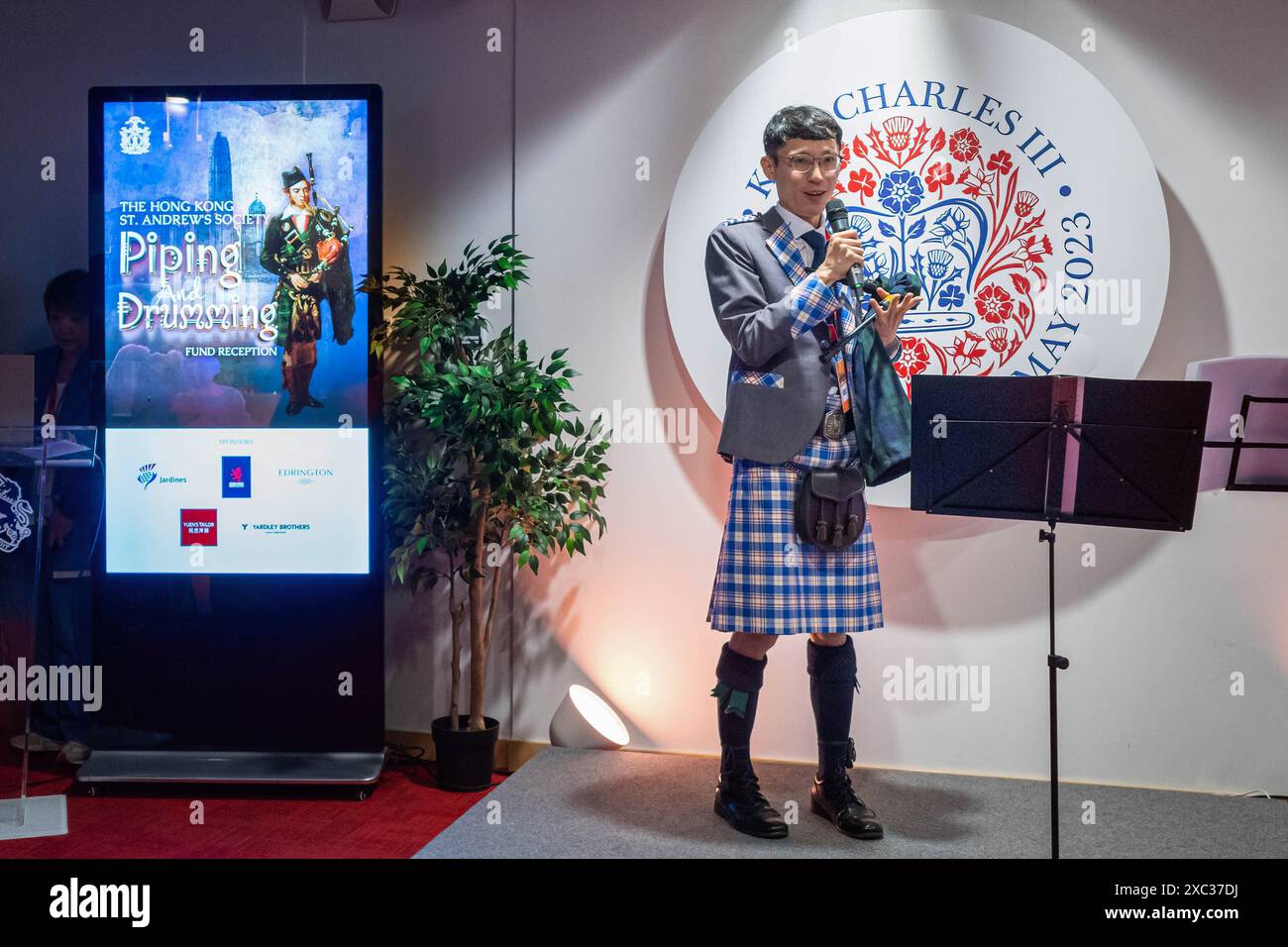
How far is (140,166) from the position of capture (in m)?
3.56

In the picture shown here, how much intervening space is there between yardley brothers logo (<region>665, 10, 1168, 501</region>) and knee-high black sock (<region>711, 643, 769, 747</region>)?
1.05 m

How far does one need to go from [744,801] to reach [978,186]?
207 cm

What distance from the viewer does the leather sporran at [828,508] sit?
292 cm

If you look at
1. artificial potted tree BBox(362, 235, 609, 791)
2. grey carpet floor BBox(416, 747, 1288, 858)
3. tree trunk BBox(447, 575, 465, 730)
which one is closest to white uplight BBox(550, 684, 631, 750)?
grey carpet floor BBox(416, 747, 1288, 858)

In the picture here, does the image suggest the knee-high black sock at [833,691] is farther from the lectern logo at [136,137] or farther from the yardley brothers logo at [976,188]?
the lectern logo at [136,137]

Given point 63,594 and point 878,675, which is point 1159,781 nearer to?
point 878,675

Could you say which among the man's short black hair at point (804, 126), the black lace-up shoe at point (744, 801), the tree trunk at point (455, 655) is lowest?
the black lace-up shoe at point (744, 801)

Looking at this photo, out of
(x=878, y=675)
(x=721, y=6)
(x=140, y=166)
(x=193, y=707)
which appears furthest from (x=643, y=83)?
(x=193, y=707)

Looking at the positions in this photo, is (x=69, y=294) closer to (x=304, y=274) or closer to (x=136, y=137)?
(x=136, y=137)

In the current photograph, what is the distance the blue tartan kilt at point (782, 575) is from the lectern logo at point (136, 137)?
2.26 meters

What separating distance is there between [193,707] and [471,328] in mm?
1589

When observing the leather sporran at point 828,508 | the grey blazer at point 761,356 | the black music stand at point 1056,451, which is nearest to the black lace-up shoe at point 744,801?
the leather sporran at point 828,508

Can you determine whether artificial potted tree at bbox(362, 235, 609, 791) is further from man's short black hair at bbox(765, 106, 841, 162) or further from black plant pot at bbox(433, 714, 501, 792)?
man's short black hair at bbox(765, 106, 841, 162)

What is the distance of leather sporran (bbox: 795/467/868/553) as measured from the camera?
2.92 meters
